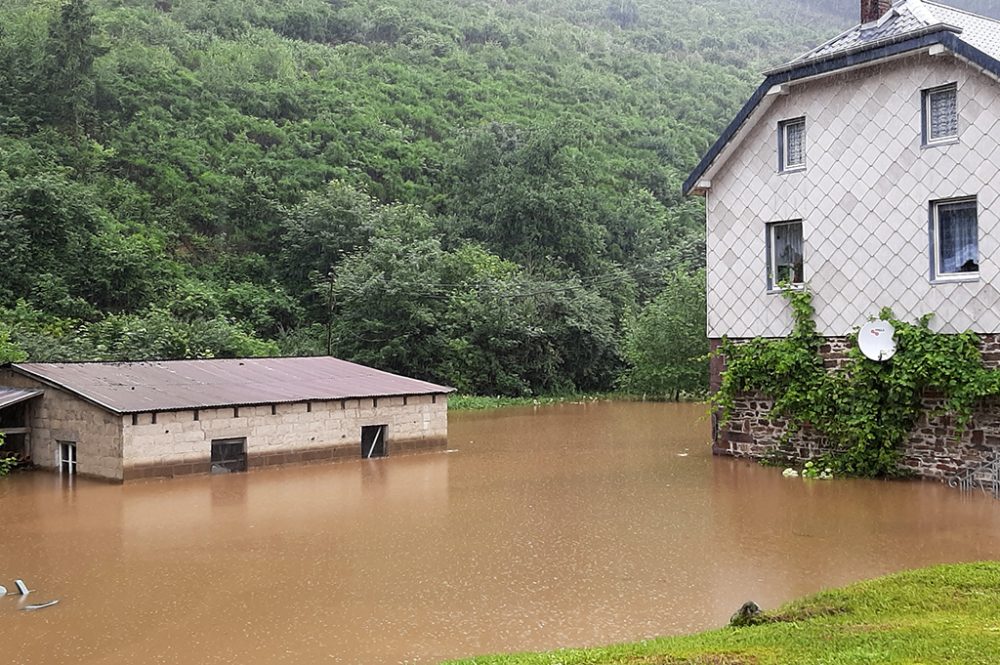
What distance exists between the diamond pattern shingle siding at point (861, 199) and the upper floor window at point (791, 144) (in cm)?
16

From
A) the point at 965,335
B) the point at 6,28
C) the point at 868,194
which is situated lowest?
the point at 965,335

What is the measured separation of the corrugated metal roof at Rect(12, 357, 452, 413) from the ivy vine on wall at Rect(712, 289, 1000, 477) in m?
8.32

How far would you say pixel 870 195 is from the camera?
60.1 feet

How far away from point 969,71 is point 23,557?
16852mm

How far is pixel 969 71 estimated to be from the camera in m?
16.9

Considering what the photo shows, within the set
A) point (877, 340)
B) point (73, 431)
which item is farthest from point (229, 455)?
point (877, 340)

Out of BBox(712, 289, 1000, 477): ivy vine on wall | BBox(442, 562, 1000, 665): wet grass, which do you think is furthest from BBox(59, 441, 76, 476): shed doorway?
BBox(442, 562, 1000, 665): wet grass

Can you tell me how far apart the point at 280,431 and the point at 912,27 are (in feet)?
49.4

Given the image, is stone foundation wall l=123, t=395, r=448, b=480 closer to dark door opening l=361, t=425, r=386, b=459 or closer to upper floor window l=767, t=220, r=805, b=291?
dark door opening l=361, t=425, r=386, b=459

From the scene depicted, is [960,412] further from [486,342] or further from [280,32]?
[280,32]

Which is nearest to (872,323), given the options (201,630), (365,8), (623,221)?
(201,630)

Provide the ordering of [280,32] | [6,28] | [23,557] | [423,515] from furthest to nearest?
1. [280,32]
2. [6,28]
3. [423,515]
4. [23,557]

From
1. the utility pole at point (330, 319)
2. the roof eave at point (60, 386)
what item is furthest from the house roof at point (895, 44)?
the utility pole at point (330, 319)

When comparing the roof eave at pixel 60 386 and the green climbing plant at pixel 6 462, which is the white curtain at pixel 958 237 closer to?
the roof eave at pixel 60 386
